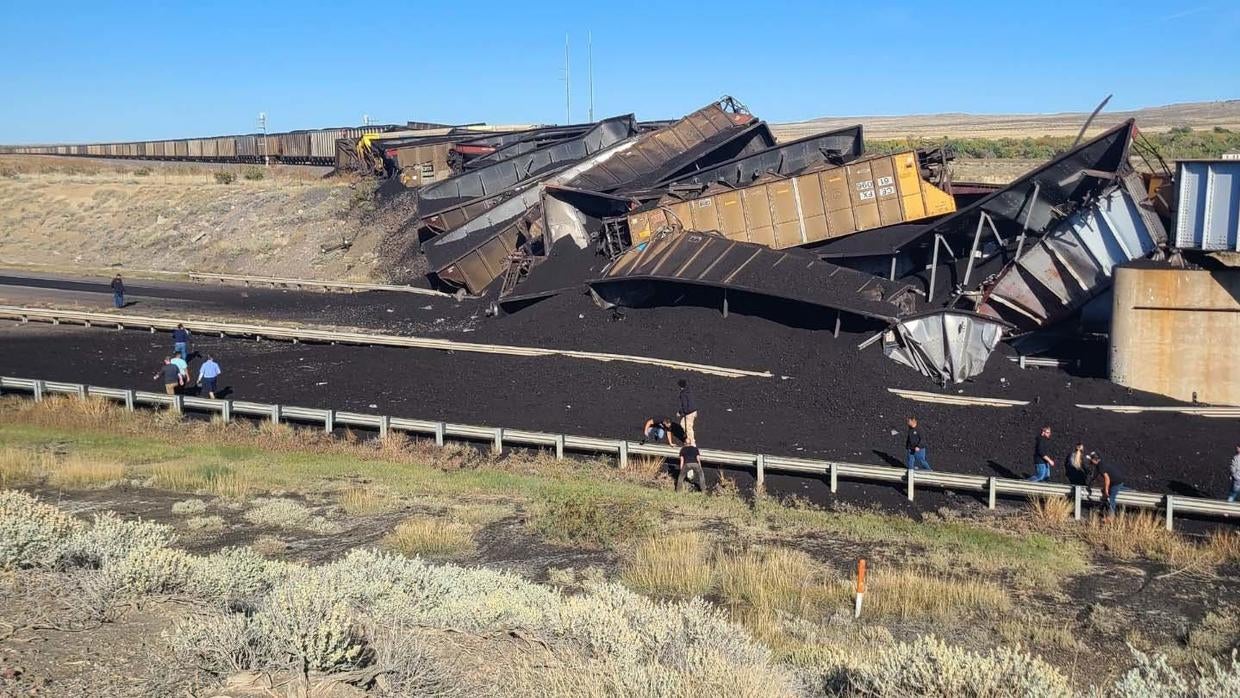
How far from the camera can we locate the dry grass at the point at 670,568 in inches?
421

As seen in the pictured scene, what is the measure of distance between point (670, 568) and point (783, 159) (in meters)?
24.3

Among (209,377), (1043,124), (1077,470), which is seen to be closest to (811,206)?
(1077,470)

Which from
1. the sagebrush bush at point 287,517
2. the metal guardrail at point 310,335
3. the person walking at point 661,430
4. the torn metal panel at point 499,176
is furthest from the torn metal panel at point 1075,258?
the torn metal panel at point 499,176

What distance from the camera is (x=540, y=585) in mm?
10086

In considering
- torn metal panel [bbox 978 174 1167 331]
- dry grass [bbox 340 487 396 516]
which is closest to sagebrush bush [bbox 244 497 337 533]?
dry grass [bbox 340 487 396 516]

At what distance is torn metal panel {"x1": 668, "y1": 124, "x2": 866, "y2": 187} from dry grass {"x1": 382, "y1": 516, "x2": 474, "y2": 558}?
20.7m

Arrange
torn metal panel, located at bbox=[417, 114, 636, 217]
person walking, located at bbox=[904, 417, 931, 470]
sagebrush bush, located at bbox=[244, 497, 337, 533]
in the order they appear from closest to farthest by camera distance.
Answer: sagebrush bush, located at bbox=[244, 497, 337, 533]
person walking, located at bbox=[904, 417, 931, 470]
torn metal panel, located at bbox=[417, 114, 636, 217]

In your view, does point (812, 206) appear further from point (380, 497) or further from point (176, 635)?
point (176, 635)

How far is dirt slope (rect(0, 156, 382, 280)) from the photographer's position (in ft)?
144

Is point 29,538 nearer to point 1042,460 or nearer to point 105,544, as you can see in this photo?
point 105,544

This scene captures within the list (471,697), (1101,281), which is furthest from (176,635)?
(1101,281)

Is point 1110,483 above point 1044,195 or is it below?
below

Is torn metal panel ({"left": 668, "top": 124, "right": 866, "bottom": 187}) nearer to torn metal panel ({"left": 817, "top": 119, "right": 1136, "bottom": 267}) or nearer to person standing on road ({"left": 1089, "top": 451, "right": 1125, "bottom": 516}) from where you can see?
torn metal panel ({"left": 817, "top": 119, "right": 1136, "bottom": 267})

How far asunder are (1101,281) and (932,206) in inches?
241
